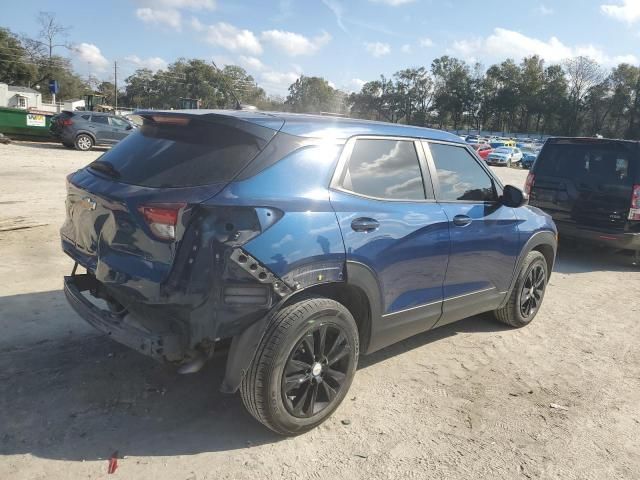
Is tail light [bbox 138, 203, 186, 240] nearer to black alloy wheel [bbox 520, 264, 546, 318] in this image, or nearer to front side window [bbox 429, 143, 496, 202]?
front side window [bbox 429, 143, 496, 202]

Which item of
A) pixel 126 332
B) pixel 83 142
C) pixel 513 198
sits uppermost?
pixel 513 198

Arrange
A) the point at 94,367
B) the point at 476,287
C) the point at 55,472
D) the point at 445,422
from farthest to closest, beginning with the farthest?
1. the point at 476,287
2. the point at 94,367
3. the point at 445,422
4. the point at 55,472

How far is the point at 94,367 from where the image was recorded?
11.8 feet

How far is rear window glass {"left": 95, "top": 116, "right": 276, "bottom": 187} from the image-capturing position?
9.15ft

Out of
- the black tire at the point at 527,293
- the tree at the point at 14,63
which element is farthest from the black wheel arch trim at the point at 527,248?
the tree at the point at 14,63

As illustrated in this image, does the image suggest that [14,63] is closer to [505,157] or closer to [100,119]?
[100,119]

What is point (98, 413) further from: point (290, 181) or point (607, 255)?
point (607, 255)

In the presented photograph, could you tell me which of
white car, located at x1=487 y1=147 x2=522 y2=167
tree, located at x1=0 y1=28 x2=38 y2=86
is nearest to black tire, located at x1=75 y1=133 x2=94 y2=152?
white car, located at x1=487 y1=147 x2=522 y2=167

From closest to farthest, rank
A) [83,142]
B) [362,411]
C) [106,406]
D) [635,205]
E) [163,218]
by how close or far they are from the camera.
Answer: [163,218] → [106,406] → [362,411] → [635,205] → [83,142]

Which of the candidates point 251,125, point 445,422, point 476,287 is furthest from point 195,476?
point 476,287

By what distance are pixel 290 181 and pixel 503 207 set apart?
230 cm

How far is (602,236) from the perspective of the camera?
750cm

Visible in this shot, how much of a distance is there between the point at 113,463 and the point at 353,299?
159 centimetres

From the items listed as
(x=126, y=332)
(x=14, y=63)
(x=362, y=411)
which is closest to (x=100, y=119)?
(x=126, y=332)
